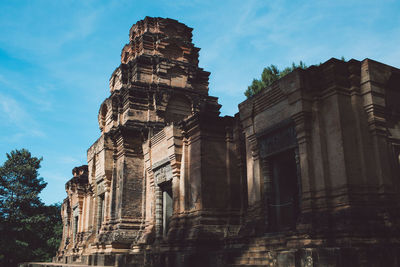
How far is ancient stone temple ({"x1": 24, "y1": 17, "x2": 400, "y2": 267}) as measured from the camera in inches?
369

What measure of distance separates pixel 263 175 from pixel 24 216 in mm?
32110

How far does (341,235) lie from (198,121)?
7.27 meters

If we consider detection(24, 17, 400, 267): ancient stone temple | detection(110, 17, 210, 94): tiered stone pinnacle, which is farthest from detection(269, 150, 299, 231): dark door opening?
detection(110, 17, 210, 94): tiered stone pinnacle

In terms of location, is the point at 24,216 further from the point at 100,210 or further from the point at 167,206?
the point at 167,206

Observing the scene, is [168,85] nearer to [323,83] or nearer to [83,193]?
[83,193]

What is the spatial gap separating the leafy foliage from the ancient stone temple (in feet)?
55.6

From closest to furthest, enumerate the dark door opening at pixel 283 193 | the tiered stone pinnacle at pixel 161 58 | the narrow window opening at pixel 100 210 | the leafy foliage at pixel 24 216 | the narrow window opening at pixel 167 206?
the dark door opening at pixel 283 193 → the narrow window opening at pixel 167 206 → the narrow window opening at pixel 100 210 → the tiered stone pinnacle at pixel 161 58 → the leafy foliage at pixel 24 216

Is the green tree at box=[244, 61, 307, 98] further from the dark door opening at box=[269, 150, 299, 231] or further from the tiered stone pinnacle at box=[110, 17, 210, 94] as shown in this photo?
the dark door opening at box=[269, 150, 299, 231]

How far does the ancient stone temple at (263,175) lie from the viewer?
9367mm

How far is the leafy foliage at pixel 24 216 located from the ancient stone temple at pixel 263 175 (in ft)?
55.6

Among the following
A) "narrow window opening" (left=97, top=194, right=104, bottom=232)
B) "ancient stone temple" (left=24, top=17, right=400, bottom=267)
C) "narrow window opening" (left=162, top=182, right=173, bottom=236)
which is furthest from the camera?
"narrow window opening" (left=97, top=194, right=104, bottom=232)

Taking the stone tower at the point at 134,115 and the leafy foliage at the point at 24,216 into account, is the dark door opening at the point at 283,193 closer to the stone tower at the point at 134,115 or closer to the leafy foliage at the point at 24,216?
the stone tower at the point at 134,115

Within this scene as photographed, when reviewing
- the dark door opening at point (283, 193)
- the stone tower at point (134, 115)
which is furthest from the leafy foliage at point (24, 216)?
the dark door opening at point (283, 193)

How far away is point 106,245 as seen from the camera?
18.5 metres
